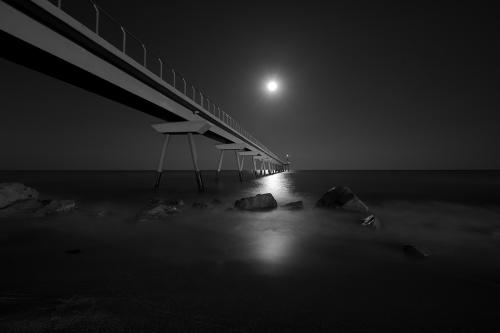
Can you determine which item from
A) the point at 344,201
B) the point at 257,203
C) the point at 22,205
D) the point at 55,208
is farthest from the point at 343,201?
the point at 22,205

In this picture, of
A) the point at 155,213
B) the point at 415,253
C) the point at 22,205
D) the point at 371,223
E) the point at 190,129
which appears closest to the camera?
the point at 415,253

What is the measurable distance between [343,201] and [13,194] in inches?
571

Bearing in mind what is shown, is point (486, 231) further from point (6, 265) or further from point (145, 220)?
point (6, 265)

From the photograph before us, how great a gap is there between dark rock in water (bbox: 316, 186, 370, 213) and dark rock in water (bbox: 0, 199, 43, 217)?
38.8 feet

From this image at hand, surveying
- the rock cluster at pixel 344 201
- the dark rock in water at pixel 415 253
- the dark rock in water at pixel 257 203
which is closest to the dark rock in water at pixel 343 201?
the rock cluster at pixel 344 201

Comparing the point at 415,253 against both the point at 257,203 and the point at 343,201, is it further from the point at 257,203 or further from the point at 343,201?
the point at 257,203

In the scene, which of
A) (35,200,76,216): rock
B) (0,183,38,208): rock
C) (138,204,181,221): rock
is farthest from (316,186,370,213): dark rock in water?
(0,183,38,208): rock

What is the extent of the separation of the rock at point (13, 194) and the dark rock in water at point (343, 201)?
13473mm

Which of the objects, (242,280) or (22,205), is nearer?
(242,280)

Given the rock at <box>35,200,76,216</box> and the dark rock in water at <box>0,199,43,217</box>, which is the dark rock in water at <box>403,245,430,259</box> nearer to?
the rock at <box>35,200,76,216</box>

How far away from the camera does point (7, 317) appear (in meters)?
2.30

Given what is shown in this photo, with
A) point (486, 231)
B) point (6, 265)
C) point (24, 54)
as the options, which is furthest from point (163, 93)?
point (486, 231)

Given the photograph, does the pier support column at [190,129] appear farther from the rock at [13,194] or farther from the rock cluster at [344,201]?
the rock cluster at [344,201]

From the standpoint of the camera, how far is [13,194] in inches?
380
